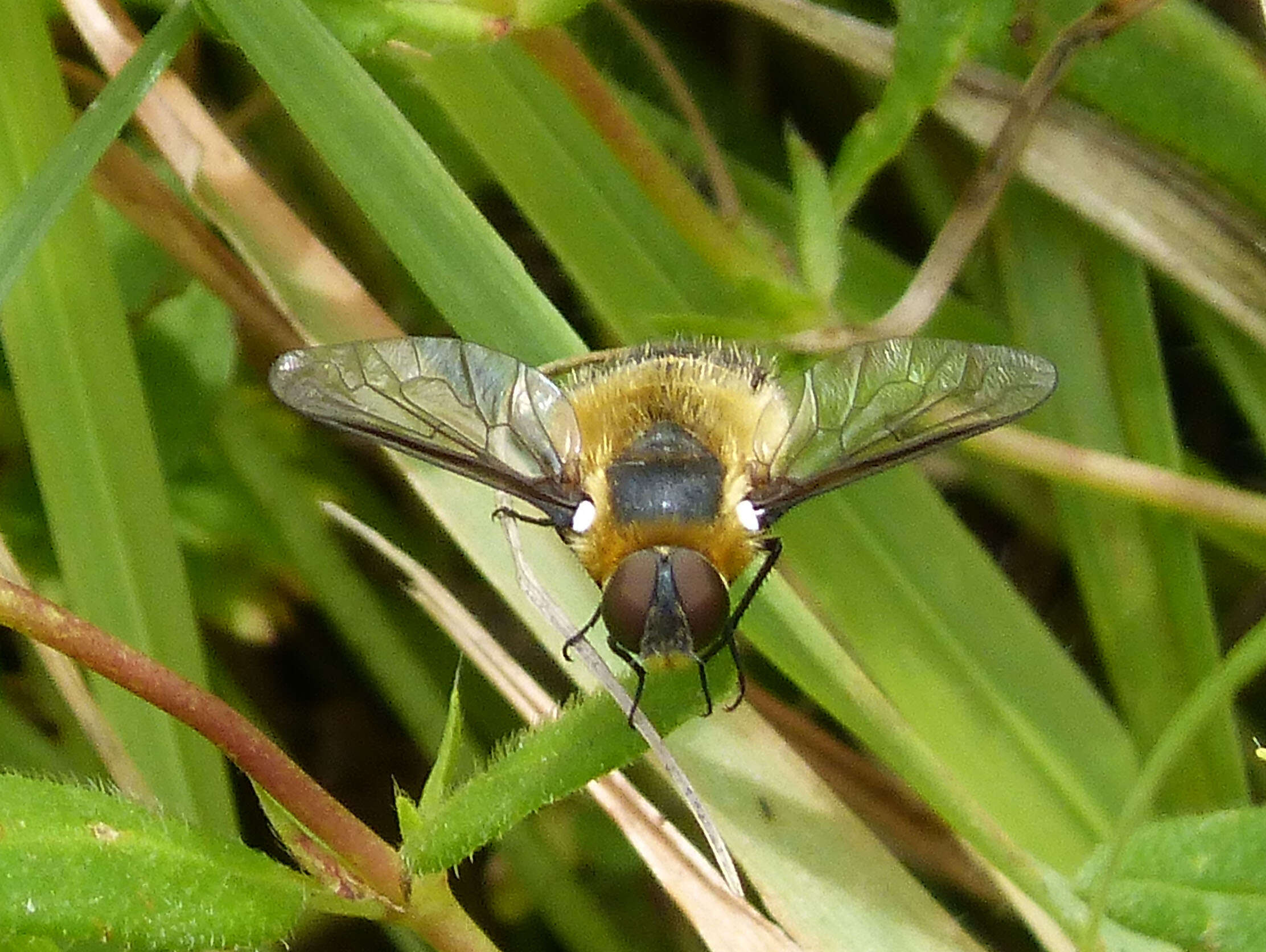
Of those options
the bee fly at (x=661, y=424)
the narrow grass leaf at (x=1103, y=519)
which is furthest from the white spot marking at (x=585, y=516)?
the narrow grass leaf at (x=1103, y=519)

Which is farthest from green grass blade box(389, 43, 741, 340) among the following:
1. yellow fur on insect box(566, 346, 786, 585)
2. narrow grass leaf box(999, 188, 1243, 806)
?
narrow grass leaf box(999, 188, 1243, 806)

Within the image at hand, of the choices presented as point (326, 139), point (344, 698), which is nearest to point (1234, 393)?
point (326, 139)

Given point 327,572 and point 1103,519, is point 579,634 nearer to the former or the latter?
point 327,572

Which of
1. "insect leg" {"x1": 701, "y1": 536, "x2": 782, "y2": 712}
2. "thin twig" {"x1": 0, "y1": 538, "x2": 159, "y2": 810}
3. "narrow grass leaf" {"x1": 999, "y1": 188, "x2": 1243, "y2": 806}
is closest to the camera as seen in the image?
"insect leg" {"x1": 701, "y1": 536, "x2": 782, "y2": 712}

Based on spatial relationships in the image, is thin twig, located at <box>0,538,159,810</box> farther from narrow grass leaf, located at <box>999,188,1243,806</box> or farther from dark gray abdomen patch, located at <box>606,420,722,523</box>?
narrow grass leaf, located at <box>999,188,1243,806</box>

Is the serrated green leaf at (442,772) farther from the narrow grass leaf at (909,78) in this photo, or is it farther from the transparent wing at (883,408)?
the narrow grass leaf at (909,78)
